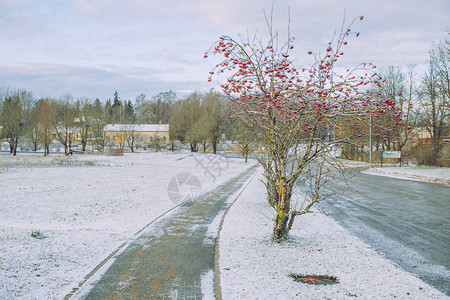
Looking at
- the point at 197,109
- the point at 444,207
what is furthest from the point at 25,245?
the point at 197,109

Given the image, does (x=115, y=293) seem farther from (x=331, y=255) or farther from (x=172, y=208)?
(x=172, y=208)

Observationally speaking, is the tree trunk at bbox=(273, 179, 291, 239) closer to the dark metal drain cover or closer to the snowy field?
the dark metal drain cover

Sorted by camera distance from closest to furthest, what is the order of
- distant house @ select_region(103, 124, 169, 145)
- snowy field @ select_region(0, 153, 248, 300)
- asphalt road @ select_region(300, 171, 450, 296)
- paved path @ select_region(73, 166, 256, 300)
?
paved path @ select_region(73, 166, 256, 300) < snowy field @ select_region(0, 153, 248, 300) < asphalt road @ select_region(300, 171, 450, 296) < distant house @ select_region(103, 124, 169, 145)

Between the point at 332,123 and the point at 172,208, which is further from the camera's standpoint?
the point at 172,208

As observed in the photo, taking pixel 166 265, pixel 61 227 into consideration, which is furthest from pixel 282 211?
pixel 61 227

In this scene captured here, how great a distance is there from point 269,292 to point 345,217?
6.53 meters

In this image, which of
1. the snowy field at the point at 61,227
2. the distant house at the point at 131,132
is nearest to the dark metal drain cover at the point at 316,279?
the snowy field at the point at 61,227

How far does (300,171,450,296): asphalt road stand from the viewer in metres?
5.71

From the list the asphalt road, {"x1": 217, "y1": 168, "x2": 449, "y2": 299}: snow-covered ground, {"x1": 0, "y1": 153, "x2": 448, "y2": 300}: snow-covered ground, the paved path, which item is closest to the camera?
{"x1": 217, "y1": 168, "x2": 449, "y2": 299}: snow-covered ground

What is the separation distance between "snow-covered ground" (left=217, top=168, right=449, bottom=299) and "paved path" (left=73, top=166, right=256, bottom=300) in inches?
14.6

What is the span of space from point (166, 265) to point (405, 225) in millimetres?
6966

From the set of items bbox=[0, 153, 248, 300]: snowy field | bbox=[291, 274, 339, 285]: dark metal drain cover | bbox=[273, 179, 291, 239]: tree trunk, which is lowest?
bbox=[0, 153, 248, 300]: snowy field

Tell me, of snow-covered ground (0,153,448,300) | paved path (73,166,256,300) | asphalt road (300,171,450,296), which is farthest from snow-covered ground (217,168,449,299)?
asphalt road (300,171,450,296)

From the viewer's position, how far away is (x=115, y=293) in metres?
4.40
